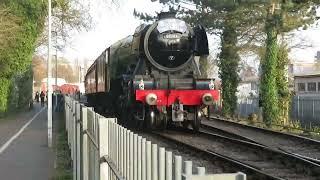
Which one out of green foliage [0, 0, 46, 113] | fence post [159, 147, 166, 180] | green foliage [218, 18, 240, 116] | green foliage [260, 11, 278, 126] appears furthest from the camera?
green foliage [218, 18, 240, 116]

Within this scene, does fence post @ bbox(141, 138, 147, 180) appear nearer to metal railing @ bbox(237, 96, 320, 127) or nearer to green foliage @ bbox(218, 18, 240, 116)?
metal railing @ bbox(237, 96, 320, 127)

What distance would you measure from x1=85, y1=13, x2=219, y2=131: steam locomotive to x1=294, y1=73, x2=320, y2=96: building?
75.8 ft

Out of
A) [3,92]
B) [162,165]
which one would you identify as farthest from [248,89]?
[162,165]

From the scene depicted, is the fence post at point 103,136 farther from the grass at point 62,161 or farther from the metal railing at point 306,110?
the metal railing at point 306,110

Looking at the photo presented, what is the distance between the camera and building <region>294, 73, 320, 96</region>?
42219mm

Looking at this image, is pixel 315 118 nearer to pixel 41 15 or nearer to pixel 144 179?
pixel 41 15

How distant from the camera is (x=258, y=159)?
45.2 feet

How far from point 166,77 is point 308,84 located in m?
27.2

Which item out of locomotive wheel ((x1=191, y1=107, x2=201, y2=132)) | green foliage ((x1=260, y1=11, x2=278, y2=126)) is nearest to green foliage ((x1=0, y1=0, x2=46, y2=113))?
green foliage ((x1=260, y1=11, x2=278, y2=126))

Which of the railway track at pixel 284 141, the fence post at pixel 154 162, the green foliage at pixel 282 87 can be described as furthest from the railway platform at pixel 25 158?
the green foliage at pixel 282 87

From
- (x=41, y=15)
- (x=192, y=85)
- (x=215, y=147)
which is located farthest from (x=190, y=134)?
(x=41, y=15)

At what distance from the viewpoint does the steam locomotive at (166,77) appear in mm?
19031

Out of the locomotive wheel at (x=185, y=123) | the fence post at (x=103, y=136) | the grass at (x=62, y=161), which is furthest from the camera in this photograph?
the locomotive wheel at (x=185, y=123)

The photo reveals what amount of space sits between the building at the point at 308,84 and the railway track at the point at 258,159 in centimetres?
2493
